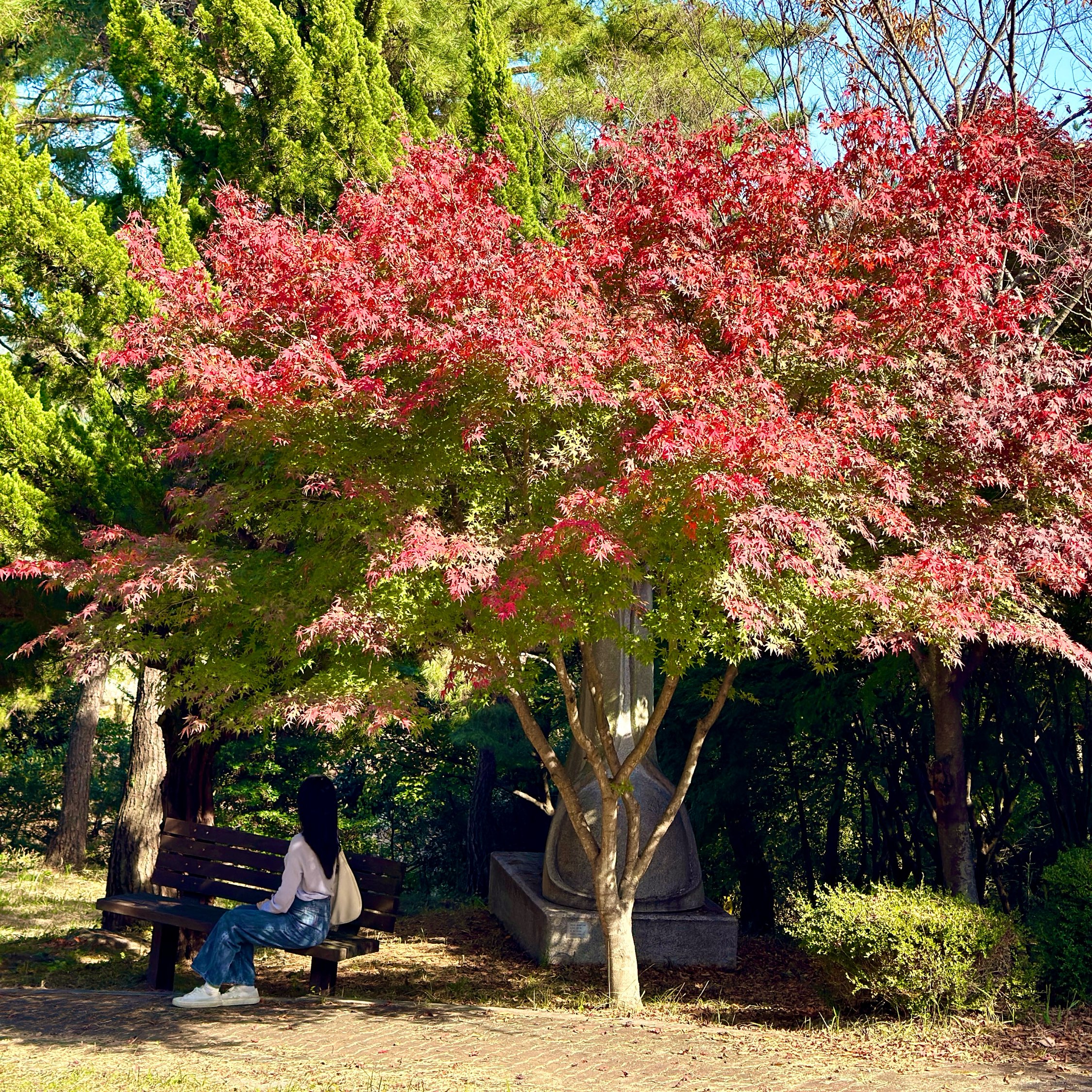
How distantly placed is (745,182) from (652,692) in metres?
5.69

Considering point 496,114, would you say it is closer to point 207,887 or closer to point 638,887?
point 207,887

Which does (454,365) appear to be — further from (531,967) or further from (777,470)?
(531,967)

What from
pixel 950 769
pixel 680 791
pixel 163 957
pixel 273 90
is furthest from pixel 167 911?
pixel 273 90

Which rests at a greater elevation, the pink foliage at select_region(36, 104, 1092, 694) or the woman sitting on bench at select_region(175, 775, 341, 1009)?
the pink foliage at select_region(36, 104, 1092, 694)

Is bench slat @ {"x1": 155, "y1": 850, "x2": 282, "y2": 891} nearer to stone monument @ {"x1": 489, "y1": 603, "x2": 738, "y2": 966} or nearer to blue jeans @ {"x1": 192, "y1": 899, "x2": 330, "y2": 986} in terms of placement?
blue jeans @ {"x1": 192, "y1": 899, "x2": 330, "y2": 986}

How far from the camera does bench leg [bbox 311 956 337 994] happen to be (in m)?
6.75

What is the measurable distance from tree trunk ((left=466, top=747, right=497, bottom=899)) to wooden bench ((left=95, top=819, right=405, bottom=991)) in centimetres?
665

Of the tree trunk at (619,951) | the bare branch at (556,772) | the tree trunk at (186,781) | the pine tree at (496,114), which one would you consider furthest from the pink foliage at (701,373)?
the tree trunk at (186,781)

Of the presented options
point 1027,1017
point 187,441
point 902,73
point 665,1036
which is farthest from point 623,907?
point 902,73

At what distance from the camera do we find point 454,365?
5.47 m

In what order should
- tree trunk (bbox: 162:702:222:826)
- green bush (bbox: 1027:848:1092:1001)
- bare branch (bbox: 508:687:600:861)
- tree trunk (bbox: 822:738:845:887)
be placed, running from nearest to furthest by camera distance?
green bush (bbox: 1027:848:1092:1001) < bare branch (bbox: 508:687:600:861) < tree trunk (bbox: 162:702:222:826) < tree trunk (bbox: 822:738:845:887)

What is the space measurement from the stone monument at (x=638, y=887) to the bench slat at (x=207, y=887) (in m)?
2.91

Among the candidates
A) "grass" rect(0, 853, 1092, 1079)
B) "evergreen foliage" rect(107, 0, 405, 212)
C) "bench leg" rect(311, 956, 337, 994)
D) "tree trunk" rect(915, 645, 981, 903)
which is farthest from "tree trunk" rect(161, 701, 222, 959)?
"tree trunk" rect(915, 645, 981, 903)

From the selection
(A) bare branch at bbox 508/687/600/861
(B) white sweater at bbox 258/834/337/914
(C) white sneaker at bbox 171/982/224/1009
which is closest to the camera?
(C) white sneaker at bbox 171/982/224/1009
